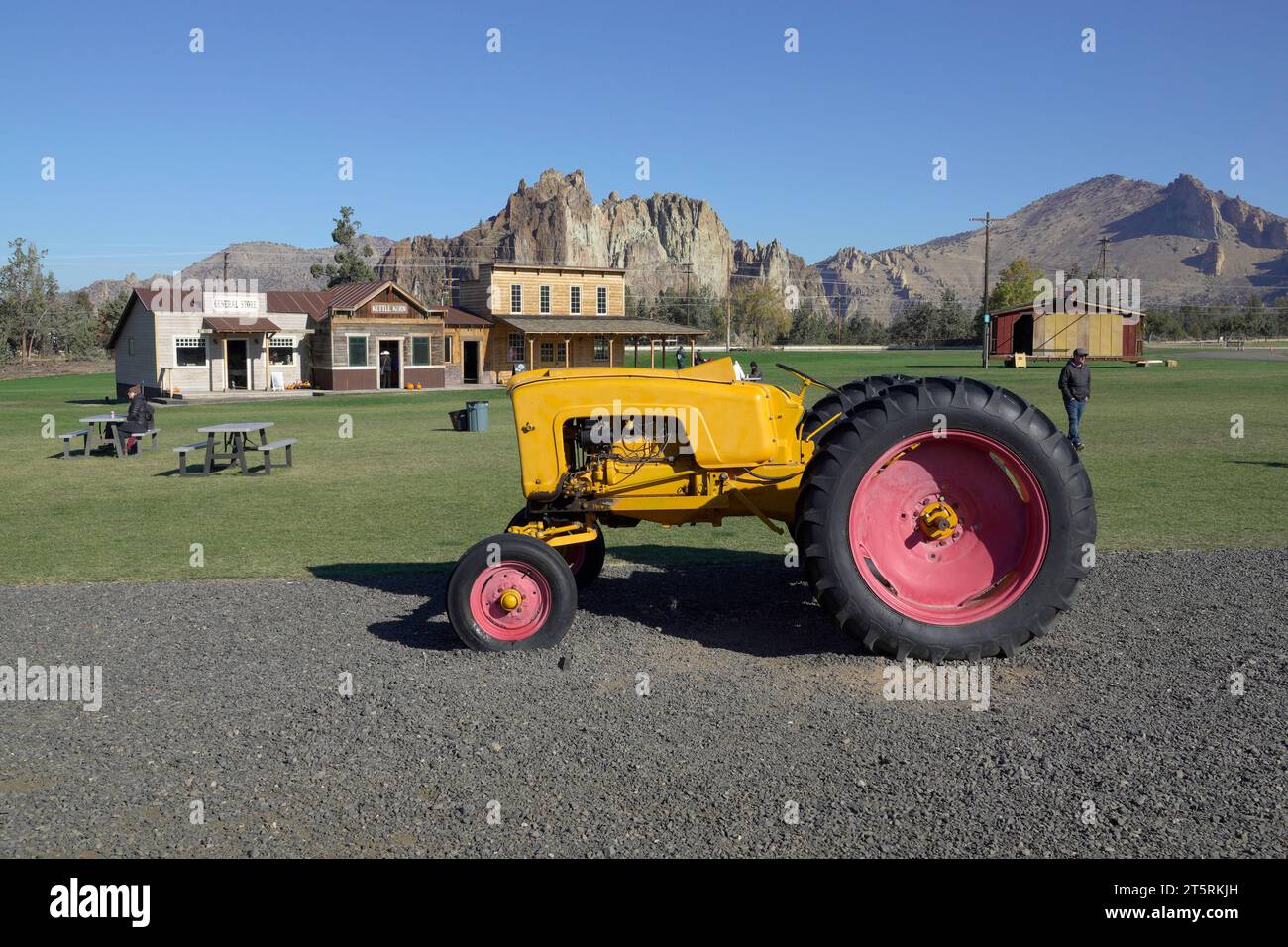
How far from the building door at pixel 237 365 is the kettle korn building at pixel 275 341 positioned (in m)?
0.05

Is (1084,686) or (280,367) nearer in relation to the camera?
(1084,686)

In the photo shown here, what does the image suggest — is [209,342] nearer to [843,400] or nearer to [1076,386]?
[1076,386]

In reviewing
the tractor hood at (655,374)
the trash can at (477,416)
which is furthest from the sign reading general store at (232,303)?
the tractor hood at (655,374)

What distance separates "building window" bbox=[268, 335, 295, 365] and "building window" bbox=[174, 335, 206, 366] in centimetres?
329

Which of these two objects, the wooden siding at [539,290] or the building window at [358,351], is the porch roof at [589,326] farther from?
the building window at [358,351]

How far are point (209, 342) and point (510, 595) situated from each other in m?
44.4

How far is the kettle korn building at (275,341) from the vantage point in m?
46.5

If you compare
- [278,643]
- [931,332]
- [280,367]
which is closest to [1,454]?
[278,643]

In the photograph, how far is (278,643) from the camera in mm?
7848

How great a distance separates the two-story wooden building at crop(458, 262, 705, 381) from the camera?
55406mm

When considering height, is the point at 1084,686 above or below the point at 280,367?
below

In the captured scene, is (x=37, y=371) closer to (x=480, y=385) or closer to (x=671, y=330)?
(x=480, y=385)

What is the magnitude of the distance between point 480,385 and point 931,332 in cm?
7024
